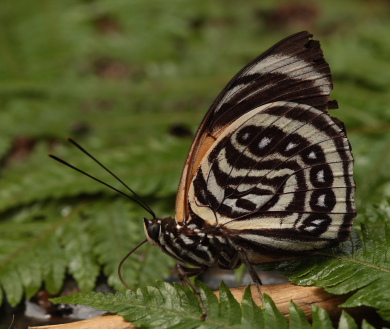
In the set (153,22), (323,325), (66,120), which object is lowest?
(323,325)

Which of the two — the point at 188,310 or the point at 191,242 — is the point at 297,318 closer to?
the point at 188,310

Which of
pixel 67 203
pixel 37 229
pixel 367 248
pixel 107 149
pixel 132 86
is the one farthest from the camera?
pixel 132 86

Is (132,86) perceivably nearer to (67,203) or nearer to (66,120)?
(66,120)

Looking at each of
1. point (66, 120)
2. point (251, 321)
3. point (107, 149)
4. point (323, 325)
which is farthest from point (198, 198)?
point (66, 120)

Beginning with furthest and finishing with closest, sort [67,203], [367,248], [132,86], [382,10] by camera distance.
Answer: [382,10]
[132,86]
[67,203]
[367,248]

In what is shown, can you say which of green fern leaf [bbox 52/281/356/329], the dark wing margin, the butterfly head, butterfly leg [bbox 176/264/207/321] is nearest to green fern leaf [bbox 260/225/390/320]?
green fern leaf [bbox 52/281/356/329]

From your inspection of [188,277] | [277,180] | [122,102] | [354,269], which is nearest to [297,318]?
[354,269]

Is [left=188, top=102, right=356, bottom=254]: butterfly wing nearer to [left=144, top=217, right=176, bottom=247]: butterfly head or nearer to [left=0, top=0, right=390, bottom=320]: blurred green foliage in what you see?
[left=144, top=217, right=176, bottom=247]: butterfly head
